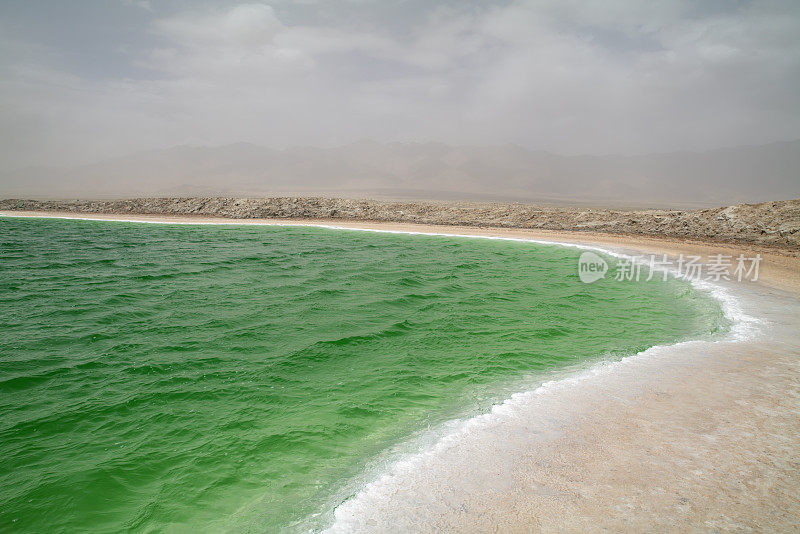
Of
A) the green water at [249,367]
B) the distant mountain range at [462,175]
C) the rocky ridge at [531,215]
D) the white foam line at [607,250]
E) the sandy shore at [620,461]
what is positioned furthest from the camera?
the distant mountain range at [462,175]

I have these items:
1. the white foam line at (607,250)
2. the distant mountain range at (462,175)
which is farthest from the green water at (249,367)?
the distant mountain range at (462,175)

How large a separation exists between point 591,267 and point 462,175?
121728 millimetres

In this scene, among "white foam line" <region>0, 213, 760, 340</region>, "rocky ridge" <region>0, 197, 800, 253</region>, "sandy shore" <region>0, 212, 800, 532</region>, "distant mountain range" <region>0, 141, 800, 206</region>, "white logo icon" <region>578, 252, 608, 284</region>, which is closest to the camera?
"sandy shore" <region>0, 212, 800, 532</region>

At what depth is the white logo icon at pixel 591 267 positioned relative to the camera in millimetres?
12605

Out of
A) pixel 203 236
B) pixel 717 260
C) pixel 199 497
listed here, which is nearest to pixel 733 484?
pixel 199 497

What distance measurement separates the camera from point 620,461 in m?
3.51

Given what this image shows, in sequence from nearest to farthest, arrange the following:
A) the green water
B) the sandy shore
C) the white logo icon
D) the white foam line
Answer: the sandy shore < the green water < the white foam line < the white logo icon

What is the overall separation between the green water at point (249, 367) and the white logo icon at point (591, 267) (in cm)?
53

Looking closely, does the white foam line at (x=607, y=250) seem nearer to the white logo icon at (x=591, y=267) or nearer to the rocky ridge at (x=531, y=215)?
the white logo icon at (x=591, y=267)

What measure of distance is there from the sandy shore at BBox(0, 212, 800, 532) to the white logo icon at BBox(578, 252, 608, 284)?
22.3ft

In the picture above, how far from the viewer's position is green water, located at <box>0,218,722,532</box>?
11.1ft

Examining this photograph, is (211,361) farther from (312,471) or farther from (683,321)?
(683,321)
